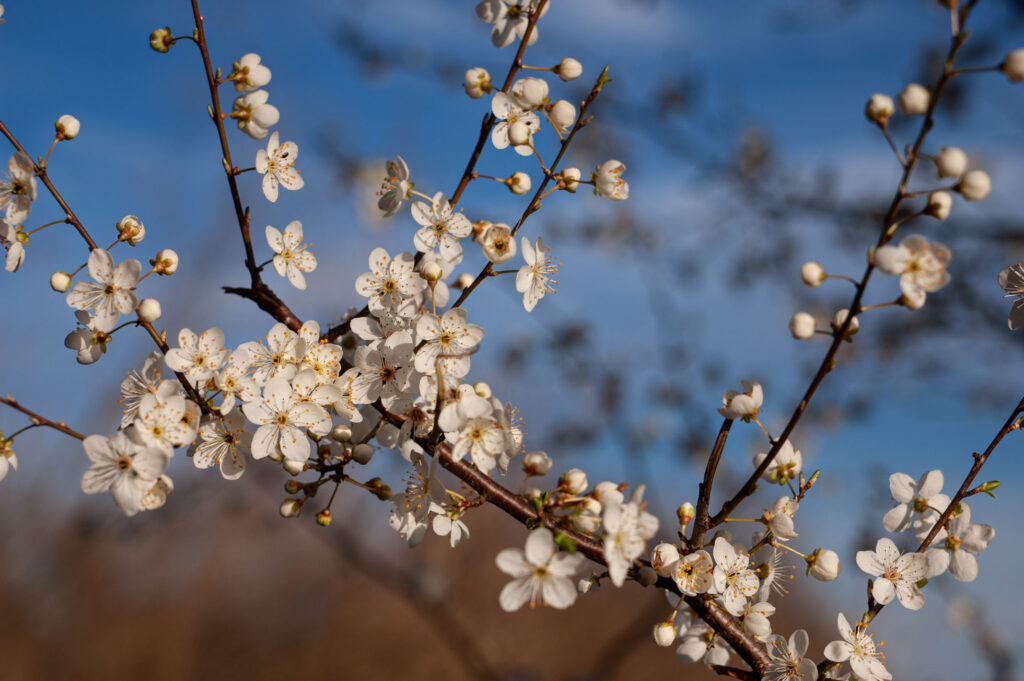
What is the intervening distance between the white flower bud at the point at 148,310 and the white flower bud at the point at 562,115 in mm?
813

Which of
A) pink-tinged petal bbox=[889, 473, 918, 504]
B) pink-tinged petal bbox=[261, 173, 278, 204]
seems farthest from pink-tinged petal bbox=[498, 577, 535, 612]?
pink-tinged petal bbox=[261, 173, 278, 204]

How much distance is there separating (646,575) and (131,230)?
1.17 m

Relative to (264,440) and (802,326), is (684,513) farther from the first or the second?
(264,440)

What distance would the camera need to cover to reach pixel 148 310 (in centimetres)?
114

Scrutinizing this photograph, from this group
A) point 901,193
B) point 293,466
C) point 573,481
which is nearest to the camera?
point 901,193

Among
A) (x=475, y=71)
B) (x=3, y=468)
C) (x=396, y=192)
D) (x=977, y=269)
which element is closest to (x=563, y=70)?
(x=475, y=71)

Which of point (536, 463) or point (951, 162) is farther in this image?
point (536, 463)

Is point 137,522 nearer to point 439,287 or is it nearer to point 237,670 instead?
point 237,670

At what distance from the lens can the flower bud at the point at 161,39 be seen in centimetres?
131

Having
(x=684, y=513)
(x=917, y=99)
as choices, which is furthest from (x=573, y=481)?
(x=917, y=99)

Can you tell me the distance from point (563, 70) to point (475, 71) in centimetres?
20

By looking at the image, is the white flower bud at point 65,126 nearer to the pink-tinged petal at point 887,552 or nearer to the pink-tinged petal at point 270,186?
the pink-tinged petal at point 270,186

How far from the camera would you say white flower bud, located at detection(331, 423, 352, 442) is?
1.20 metres

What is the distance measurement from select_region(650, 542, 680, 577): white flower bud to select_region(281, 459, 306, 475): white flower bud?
2.16 feet
